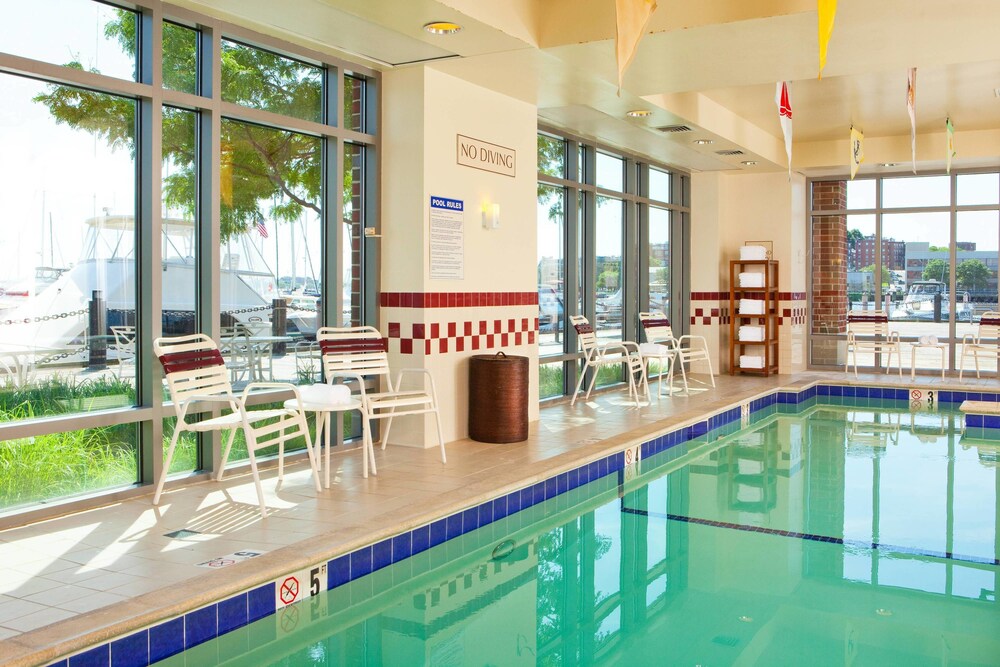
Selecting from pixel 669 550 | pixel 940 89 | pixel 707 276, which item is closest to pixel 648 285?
pixel 707 276

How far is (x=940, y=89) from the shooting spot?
817 centimetres

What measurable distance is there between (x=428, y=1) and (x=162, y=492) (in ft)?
9.21

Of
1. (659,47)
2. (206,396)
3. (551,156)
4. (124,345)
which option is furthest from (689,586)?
(551,156)

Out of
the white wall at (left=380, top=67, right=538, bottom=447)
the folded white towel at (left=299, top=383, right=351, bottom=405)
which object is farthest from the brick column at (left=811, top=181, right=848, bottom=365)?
the folded white towel at (left=299, top=383, right=351, bottom=405)

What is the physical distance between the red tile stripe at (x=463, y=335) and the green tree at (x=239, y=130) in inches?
41.2

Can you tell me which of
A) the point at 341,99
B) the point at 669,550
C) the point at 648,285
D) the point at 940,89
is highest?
the point at 940,89

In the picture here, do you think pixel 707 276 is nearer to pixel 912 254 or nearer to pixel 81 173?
pixel 912 254

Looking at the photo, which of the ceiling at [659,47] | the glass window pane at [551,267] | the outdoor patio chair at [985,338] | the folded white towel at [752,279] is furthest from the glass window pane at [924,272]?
the glass window pane at [551,267]

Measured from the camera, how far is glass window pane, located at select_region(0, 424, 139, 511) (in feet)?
13.3

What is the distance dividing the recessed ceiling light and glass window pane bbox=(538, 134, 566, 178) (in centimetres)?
327

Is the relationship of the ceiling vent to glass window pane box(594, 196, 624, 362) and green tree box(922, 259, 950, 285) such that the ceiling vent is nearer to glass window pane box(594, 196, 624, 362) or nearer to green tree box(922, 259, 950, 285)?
glass window pane box(594, 196, 624, 362)

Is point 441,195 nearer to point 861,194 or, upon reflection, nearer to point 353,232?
point 353,232

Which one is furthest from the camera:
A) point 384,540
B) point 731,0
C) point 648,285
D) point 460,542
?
point 648,285

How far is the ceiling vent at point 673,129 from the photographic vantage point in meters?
8.14
